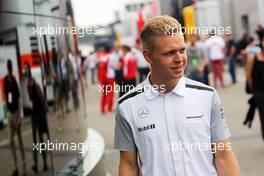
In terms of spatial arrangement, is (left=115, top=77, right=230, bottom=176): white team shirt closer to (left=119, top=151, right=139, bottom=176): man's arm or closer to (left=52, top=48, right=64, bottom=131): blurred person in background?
(left=119, top=151, right=139, bottom=176): man's arm

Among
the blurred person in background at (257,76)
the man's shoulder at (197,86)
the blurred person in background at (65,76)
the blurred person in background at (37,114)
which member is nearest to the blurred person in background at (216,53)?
the blurred person in background at (257,76)

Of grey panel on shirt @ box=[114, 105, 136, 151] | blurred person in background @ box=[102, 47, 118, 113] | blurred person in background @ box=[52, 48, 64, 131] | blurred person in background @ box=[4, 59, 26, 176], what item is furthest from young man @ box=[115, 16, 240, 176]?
blurred person in background @ box=[102, 47, 118, 113]

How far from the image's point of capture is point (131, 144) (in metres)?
3.00

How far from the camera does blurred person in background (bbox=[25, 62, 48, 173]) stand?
5211 millimetres

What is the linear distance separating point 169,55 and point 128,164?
57cm

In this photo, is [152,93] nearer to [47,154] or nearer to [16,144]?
[16,144]

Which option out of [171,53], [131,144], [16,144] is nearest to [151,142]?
[131,144]

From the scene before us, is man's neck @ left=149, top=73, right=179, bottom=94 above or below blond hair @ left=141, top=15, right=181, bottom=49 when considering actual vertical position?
below

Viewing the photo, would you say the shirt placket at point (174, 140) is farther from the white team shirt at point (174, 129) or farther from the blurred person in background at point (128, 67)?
the blurred person in background at point (128, 67)

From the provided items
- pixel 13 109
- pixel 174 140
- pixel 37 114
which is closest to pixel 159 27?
pixel 174 140

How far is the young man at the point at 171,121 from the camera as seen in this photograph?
2.88 m

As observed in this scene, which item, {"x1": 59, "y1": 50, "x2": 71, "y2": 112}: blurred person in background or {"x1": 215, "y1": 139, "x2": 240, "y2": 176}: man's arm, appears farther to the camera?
{"x1": 59, "y1": 50, "x2": 71, "y2": 112}: blurred person in background

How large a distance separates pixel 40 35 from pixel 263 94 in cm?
386

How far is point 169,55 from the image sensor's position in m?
2.89
